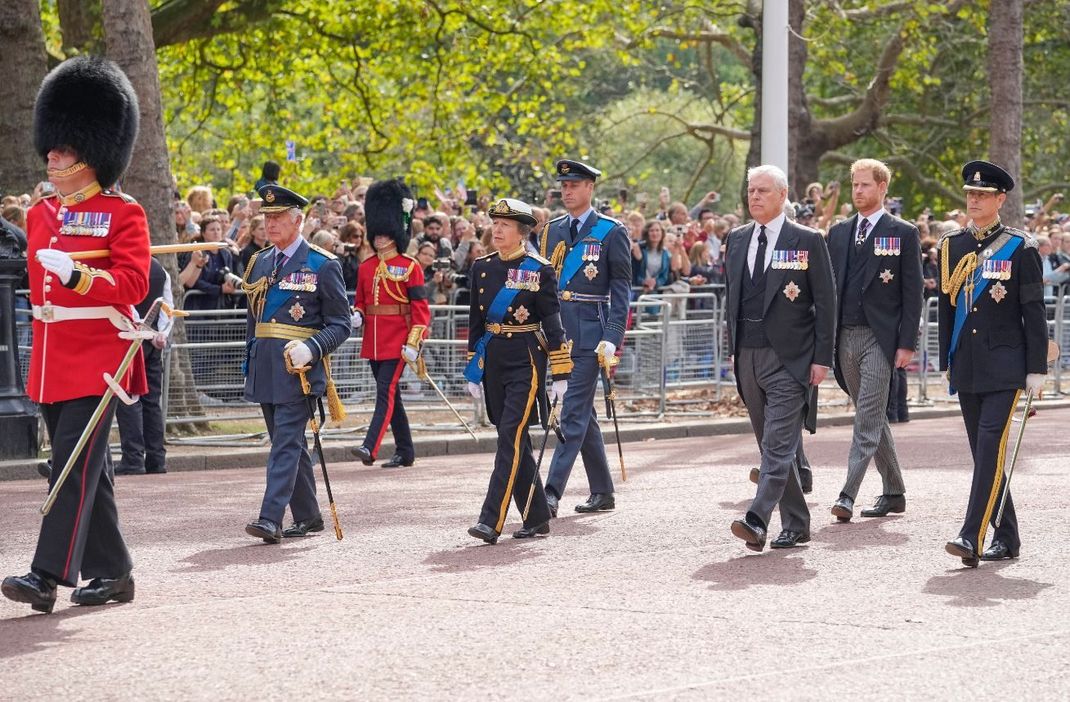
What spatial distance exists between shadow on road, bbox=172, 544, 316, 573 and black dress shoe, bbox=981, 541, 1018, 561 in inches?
132

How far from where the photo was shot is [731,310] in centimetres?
966

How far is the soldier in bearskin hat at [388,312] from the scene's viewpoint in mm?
14414

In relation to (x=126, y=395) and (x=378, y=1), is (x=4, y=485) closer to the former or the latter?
(x=126, y=395)

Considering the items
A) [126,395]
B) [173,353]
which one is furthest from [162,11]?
[126,395]

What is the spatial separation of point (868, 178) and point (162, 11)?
506 inches

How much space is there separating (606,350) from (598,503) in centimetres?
93

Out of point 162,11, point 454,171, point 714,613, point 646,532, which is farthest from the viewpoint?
point 454,171

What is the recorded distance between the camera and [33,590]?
7566 mm

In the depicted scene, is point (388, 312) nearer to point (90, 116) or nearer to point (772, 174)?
point (772, 174)

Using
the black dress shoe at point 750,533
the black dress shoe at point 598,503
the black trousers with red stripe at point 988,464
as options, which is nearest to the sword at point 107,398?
the black dress shoe at point 750,533

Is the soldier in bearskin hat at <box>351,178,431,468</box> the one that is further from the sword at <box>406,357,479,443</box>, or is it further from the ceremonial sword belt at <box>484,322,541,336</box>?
the ceremonial sword belt at <box>484,322,541,336</box>

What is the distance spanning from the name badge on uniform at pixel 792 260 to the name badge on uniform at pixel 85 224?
135 inches

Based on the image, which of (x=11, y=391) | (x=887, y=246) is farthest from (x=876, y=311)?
(x=11, y=391)

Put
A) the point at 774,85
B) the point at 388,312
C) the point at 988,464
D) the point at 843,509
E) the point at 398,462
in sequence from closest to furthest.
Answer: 1. the point at 988,464
2. the point at 843,509
3. the point at 388,312
4. the point at 398,462
5. the point at 774,85
